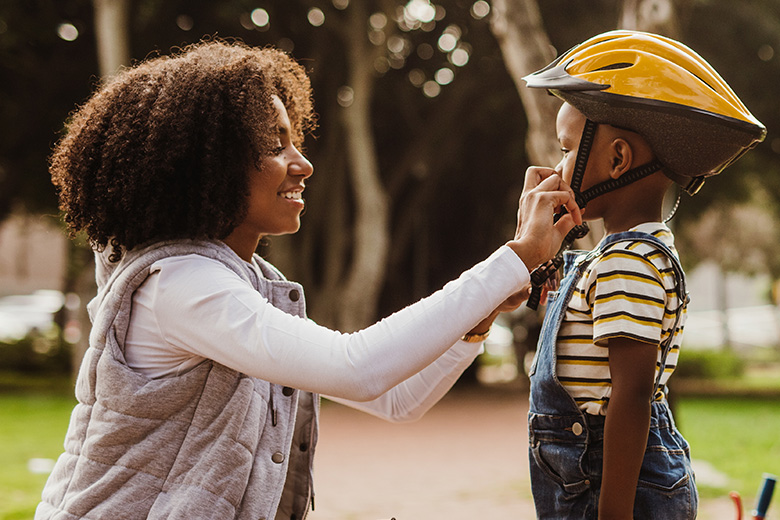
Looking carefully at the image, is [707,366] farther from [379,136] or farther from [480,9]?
[480,9]

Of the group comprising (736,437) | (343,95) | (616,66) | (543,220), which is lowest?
(736,437)

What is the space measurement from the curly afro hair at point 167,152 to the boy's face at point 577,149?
79cm

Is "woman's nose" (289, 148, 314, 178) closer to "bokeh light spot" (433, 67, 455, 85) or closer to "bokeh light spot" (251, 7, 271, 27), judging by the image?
"bokeh light spot" (251, 7, 271, 27)

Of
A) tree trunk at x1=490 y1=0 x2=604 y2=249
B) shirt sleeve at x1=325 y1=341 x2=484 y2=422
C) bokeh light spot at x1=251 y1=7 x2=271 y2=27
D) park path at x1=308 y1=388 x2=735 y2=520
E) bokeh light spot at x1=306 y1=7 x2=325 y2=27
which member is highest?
bokeh light spot at x1=306 y1=7 x2=325 y2=27

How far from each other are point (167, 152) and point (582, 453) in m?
1.26

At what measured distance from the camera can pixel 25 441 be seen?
1028cm

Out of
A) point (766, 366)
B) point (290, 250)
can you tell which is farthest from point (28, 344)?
point (766, 366)

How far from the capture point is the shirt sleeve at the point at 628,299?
72.7 inches

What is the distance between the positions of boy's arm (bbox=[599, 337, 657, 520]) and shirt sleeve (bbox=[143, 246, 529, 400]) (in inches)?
12.4

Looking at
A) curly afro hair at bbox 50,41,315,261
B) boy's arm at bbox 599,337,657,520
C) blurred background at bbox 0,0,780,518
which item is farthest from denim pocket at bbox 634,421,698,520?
blurred background at bbox 0,0,780,518

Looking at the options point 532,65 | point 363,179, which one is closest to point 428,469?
point 363,179

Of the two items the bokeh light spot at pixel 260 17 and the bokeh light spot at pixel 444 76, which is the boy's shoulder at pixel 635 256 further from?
the bokeh light spot at pixel 444 76

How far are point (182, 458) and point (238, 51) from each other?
3.81 ft

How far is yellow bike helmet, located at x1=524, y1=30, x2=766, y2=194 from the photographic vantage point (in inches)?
80.2
